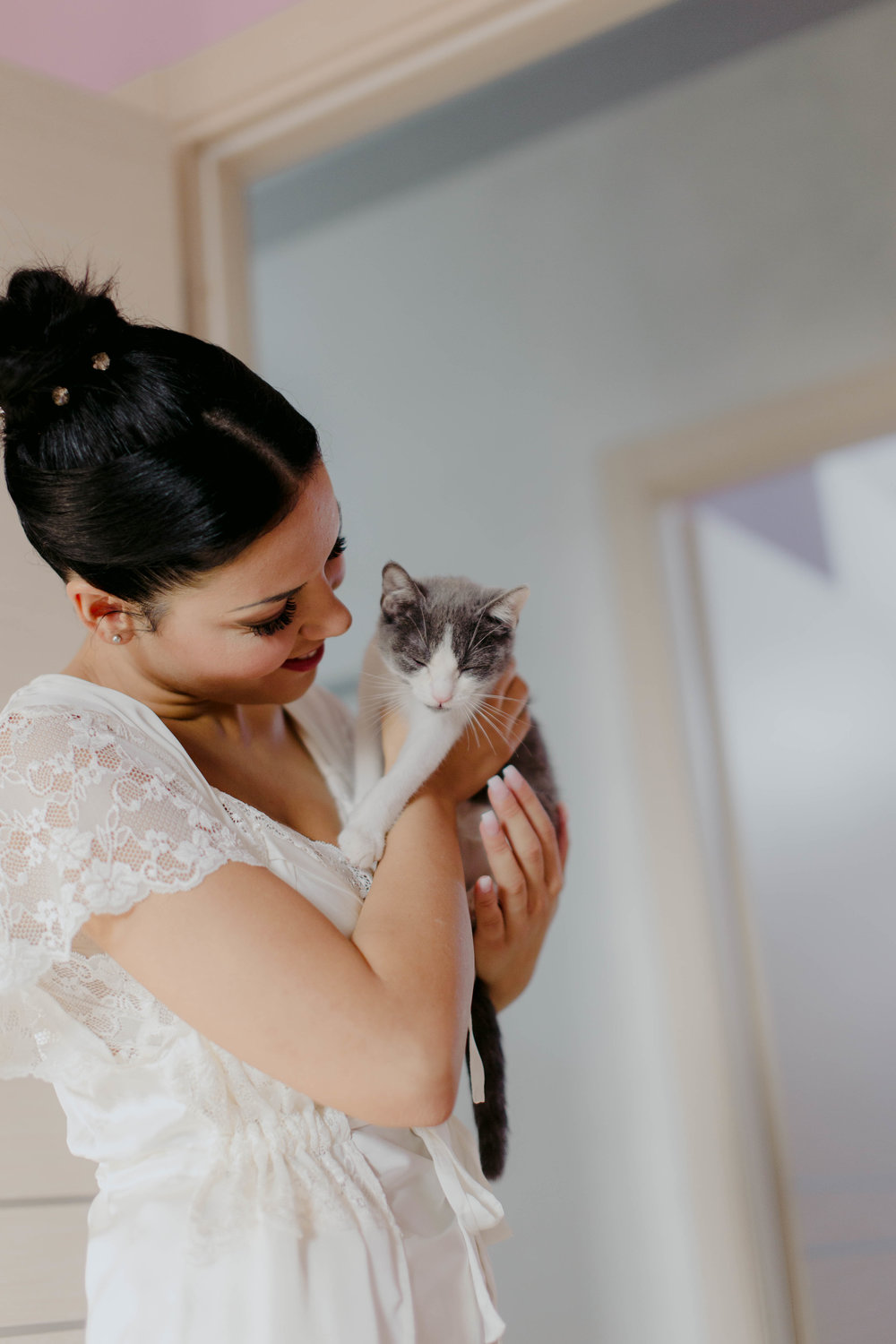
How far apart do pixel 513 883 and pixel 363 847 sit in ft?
0.54

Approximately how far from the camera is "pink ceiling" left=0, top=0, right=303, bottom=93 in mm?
1894

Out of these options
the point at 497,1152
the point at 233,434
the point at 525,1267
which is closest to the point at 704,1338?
the point at 525,1267

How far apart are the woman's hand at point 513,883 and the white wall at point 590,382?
4.34 feet

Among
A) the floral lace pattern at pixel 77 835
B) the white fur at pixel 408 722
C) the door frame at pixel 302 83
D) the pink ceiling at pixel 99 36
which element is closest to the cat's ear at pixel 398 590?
the white fur at pixel 408 722

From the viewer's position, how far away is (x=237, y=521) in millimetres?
895

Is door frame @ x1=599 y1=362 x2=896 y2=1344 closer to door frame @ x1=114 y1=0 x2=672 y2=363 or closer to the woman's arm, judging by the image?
door frame @ x1=114 y1=0 x2=672 y2=363

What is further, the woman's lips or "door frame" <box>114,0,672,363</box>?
"door frame" <box>114,0,672,363</box>

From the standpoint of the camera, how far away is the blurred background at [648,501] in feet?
7.56

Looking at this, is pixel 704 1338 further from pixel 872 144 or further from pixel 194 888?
pixel 872 144

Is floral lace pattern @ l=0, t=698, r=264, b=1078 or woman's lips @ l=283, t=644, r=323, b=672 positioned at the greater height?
woman's lips @ l=283, t=644, r=323, b=672

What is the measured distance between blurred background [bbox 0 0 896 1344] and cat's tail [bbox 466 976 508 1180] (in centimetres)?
108

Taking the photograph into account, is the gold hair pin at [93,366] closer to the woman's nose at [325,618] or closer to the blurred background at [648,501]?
the woman's nose at [325,618]

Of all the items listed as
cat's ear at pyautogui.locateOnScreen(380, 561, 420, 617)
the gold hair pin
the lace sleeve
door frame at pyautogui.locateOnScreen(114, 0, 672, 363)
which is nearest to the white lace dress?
the lace sleeve

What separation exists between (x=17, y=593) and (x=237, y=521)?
0.61 m
